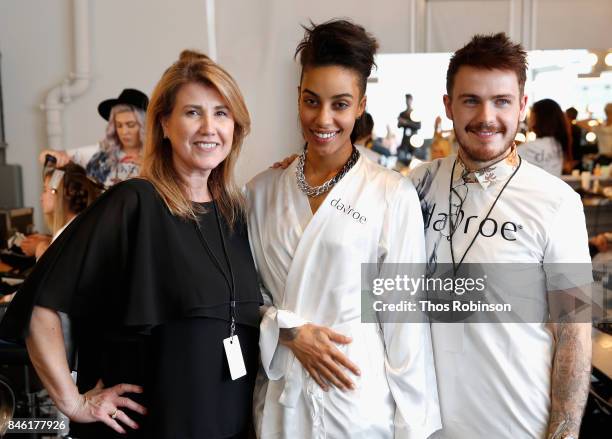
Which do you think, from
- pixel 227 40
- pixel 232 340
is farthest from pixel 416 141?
pixel 232 340

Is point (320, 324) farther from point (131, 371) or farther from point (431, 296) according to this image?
point (131, 371)

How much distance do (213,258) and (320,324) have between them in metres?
0.30

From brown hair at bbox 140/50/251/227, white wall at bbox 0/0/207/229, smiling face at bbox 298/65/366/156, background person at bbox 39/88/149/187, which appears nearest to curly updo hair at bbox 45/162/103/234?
background person at bbox 39/88/149/187

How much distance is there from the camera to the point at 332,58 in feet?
4.85

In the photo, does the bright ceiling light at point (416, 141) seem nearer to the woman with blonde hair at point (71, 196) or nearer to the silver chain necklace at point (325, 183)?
the woman with blonde hair at point (71, 196)

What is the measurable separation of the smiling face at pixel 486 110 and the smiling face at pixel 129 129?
2484 millimetres

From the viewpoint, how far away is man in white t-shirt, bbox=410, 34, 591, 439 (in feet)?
4.86

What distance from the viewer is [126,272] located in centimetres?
138

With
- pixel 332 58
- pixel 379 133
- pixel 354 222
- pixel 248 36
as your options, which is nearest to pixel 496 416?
pixel 354 222

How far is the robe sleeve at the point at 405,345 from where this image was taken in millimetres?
1456

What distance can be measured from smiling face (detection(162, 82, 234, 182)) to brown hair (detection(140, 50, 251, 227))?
0.7 inches

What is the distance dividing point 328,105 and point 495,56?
1.43 feet

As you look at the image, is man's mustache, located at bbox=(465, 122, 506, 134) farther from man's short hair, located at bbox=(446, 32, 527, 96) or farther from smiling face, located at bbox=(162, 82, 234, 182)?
smiling face, located at bbox=(162, 82, 234, 182)

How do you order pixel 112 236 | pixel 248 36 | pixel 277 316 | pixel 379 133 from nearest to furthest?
pixel 112 236 < pixel 277 316 < pixel 379 133 < pixel 248 36
